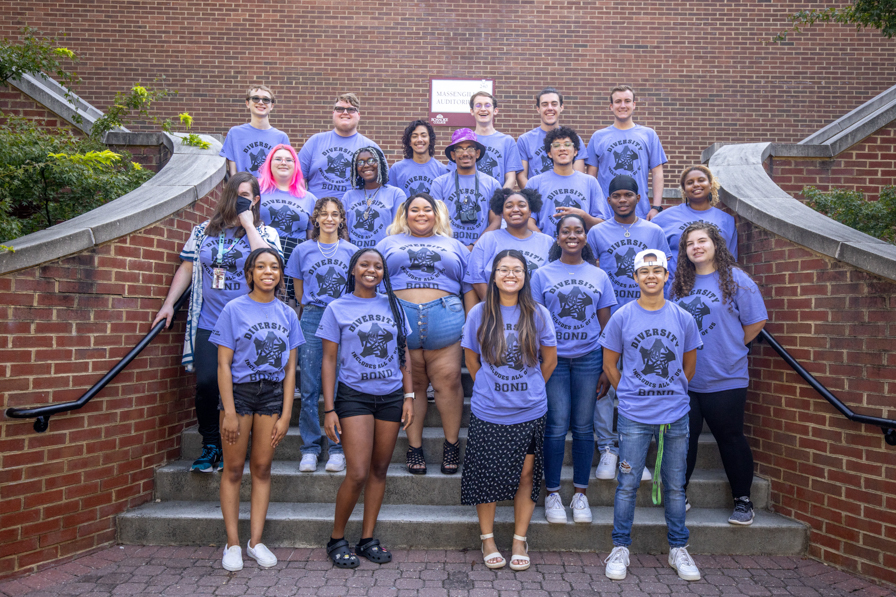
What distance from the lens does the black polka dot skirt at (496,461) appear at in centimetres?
347

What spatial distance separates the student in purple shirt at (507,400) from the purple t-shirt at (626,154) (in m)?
2.27

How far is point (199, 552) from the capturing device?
3688mm

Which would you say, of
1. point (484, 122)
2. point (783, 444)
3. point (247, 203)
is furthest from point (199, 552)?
point (484, 122)

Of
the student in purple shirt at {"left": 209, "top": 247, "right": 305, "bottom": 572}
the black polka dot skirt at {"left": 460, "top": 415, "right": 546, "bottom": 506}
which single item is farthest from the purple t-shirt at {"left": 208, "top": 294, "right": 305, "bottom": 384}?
the black polka dot skirt at {"left": 460, "top": 415, "right": 546, "bottom": 506}

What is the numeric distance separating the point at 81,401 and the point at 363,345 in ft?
5.76

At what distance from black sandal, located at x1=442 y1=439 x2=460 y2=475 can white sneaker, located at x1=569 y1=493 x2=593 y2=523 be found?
0.80m

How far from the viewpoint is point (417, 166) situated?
5387 millimetres

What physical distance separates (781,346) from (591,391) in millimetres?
1381

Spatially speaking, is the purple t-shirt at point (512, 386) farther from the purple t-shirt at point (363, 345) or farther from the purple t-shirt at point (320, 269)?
the purple t-shirt at point (320, 269)

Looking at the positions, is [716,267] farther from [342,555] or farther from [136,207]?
[136,207]

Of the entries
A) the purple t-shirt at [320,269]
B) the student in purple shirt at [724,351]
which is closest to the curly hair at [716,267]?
the student in purple shirt at [724,351]

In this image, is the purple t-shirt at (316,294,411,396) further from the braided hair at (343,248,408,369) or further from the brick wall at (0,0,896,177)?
the brick wall at (0,0,896,177)

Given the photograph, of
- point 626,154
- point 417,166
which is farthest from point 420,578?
point 626,154

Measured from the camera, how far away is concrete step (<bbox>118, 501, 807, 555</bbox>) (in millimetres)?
3746
